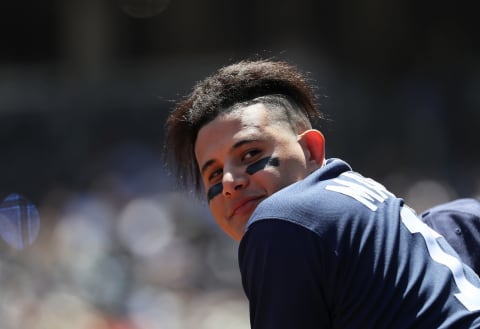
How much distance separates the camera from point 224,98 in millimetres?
2354

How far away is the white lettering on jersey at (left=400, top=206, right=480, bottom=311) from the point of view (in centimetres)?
193

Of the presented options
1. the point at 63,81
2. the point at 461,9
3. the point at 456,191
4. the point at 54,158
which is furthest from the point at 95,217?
the point at 461,9

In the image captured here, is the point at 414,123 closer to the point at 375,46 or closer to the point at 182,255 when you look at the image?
the point at 375,46

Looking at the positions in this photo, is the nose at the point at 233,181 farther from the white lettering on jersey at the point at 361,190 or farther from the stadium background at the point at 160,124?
the stadium background at the point at 160,124

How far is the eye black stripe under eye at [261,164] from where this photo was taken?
217 centimetres

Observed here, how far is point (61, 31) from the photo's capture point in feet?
43.5

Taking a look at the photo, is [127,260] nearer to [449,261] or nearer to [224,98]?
[224,98]

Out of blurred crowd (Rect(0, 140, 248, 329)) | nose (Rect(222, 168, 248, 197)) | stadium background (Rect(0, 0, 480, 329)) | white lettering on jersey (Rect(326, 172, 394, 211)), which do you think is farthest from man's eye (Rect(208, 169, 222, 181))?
blurred crowd (Rect(0, 140, 248, 329))

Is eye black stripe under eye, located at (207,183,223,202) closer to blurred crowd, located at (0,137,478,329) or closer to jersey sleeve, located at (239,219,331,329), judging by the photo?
jersey sleeve, located at (239,219,331,329)

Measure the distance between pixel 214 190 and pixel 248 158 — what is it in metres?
0.16

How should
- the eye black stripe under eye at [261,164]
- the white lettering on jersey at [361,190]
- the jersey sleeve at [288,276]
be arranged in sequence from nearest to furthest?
the jersey sleeve at [288,276] → the white lettering on jersey at [361,190] → the eye black stripe under eye at [261,164]

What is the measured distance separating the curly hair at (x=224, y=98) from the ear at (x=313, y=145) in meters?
0.12

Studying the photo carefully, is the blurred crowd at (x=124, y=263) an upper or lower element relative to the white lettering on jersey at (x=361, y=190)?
upper

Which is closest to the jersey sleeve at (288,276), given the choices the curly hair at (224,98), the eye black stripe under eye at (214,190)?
the eye black stripe under eye at (214,190)
